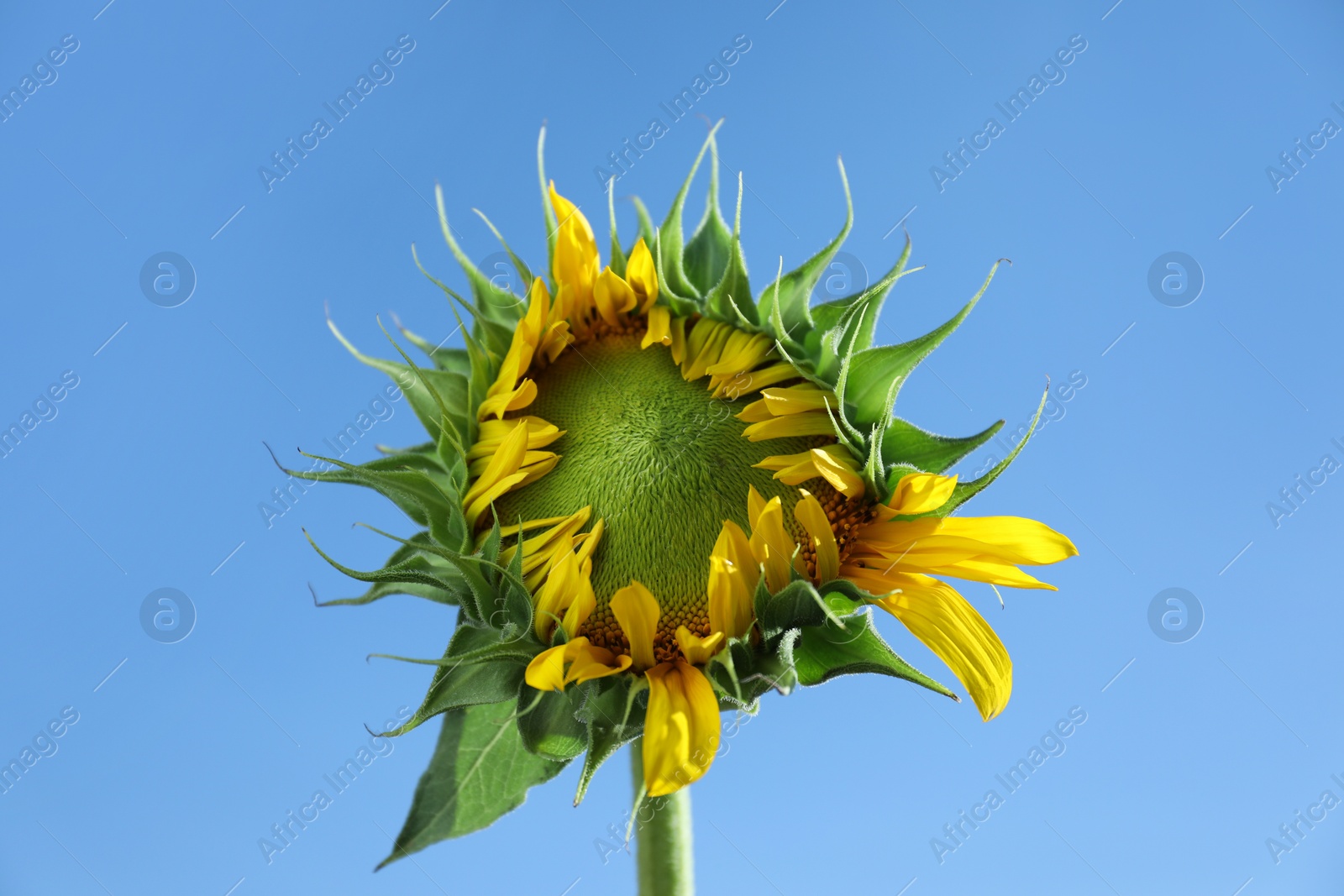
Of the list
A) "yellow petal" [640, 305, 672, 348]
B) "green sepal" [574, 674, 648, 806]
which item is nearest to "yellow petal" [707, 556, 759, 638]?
"green sepal" [574, 674, 648, 806]

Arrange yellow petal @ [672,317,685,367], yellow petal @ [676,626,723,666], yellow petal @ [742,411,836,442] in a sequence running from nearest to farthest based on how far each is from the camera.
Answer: yellow petal @ [676,626,723,666], yellow petal @ [742,411,836,442], yellow petal @ [672,317,685,367]

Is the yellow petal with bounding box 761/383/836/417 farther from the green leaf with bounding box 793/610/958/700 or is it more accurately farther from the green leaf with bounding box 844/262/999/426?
the green leaf with bounding box 793/610/958/700

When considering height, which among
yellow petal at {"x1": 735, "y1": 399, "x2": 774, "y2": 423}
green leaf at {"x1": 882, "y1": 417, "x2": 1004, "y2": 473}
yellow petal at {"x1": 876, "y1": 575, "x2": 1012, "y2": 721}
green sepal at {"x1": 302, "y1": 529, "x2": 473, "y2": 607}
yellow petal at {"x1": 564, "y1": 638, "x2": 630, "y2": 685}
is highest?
green sepal at {"x1": 302, "y1": 529, "x2": 473, "y2": 607}

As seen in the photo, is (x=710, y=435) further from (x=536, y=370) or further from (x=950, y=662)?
(x=950, y=662)

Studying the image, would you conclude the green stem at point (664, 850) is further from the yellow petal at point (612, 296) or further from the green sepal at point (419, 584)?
the yellow petal at point (612, 296)

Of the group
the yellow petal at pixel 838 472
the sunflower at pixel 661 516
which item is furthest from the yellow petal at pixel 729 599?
the yellow petal at pixel 838 472

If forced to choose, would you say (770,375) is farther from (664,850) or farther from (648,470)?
(664,850)

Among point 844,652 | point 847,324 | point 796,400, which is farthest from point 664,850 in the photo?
point 847,324
